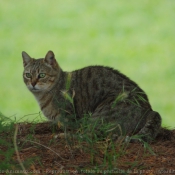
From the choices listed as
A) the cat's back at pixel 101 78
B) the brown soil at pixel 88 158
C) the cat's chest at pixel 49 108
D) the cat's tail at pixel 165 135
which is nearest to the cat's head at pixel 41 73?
the cat's chest at pixel 49 108

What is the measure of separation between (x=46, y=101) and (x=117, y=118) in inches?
46.2

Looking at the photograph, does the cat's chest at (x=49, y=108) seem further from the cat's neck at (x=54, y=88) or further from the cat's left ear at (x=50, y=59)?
the cat's left ear at (x=50, y=59)

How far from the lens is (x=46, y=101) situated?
20.7ft

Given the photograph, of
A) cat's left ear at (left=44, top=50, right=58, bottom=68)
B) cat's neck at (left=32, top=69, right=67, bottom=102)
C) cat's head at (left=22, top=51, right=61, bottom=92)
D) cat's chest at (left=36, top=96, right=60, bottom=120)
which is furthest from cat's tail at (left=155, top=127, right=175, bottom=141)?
cat's left ear at (left=44, top=50, right=58, bottom=68)

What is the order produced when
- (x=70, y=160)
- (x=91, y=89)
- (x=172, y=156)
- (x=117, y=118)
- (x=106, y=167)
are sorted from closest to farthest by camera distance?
(x=106, y=167), (x=70, y=160), (x=172, y=156), (x=117, y=118), (x=91, y=89)

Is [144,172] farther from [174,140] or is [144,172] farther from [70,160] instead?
[174,140]

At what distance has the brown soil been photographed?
13.6ft

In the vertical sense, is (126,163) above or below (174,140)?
below

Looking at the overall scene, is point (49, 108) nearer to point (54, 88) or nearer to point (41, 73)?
point (54, 88)

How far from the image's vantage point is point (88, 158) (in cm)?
440

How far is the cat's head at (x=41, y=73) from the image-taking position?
6223 millimetres

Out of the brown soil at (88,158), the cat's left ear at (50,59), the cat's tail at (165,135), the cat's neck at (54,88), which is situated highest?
the cat's left ear at (50,59)

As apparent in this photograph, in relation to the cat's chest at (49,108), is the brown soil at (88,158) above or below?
below

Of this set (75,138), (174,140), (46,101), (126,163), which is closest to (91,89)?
(46,101)
